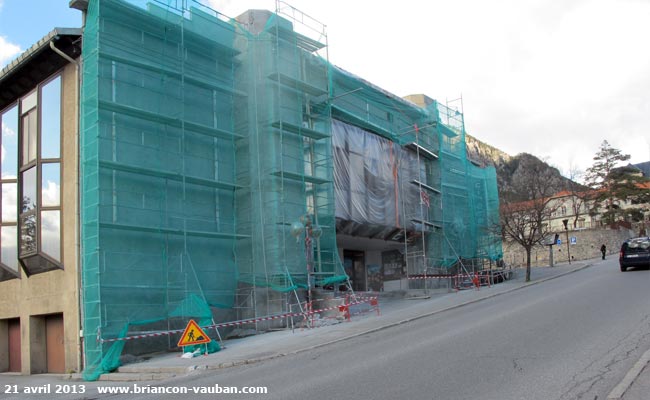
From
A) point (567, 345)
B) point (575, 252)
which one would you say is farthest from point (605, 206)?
point (567, 345)

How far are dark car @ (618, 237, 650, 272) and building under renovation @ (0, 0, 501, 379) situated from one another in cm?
1393

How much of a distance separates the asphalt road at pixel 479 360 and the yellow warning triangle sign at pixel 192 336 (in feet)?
7.94

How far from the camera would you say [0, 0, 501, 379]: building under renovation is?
17.1m

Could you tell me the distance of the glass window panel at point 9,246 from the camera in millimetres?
19781

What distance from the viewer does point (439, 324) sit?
1555 centimetres

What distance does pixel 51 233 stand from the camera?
59.0 ft

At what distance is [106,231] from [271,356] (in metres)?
6.83

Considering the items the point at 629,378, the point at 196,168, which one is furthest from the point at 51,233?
the point at 629,378

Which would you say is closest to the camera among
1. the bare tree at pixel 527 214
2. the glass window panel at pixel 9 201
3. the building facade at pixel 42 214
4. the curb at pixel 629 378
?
the curb at pixel 629 378

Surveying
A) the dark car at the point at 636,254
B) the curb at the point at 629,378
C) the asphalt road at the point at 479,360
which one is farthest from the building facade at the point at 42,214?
the dark car at the point at 636,254

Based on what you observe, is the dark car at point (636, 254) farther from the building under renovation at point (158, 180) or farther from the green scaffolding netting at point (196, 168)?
the green scaffolding netting at point (196, 168)

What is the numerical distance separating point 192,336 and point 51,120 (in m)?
9.22

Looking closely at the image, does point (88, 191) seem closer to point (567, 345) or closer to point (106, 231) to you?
point (106, 231)

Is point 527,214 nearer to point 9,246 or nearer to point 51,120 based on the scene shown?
point 51,120
